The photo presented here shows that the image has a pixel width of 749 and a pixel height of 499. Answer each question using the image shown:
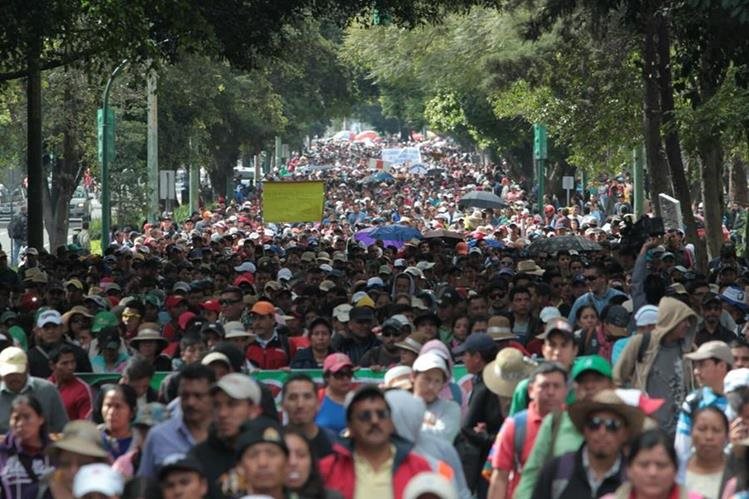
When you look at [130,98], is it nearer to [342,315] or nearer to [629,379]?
[342,315]

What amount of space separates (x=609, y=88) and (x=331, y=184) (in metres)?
50.2

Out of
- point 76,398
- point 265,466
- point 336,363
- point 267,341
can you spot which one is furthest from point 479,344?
point 265,466

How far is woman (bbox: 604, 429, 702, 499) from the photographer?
7664 millimetres

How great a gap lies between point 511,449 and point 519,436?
0.07 m

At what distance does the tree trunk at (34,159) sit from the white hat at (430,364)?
701 inches

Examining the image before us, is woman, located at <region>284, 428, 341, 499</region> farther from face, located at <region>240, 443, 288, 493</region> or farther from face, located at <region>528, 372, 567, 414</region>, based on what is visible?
face, located at <region>528, 372, 567, 414</region>

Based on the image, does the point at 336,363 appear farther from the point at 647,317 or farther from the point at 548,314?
the point at 548,314

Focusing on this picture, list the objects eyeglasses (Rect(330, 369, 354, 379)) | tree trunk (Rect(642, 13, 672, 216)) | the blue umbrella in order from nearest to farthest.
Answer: eyeglasses (Rect(330, 369, 354, 379)), tree trunk (Rect(642, 13, 672, 216)), the blue umbrella

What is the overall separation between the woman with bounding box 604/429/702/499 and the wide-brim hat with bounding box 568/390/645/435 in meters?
0.69

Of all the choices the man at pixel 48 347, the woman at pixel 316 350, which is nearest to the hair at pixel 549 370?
the man at pixel 48 347

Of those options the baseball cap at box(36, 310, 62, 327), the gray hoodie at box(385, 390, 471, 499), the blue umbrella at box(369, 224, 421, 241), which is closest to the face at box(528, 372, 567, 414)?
the gray hoodie at box(385, 390, 471, 499)

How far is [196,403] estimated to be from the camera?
9.72m

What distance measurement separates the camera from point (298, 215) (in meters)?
→ 36.8

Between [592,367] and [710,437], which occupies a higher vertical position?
[592,367]
